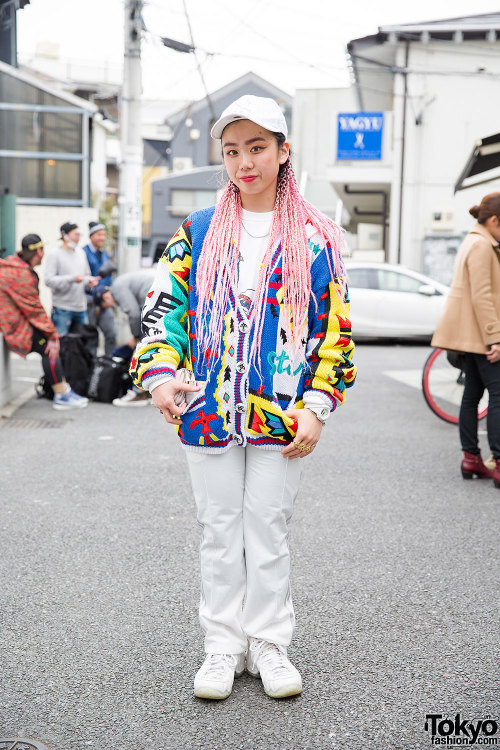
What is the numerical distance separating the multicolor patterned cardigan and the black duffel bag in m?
6.32

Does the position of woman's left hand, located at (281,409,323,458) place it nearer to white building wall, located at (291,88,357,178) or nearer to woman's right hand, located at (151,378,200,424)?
woman's right hand, located at (151,378,200,424)

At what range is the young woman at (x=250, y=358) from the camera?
2670 mm

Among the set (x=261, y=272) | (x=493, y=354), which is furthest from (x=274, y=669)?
(x=493, y=354)

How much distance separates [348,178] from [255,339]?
20246 millimetres

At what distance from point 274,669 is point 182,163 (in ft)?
158

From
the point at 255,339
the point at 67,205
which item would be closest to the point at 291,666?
the point at 255,339

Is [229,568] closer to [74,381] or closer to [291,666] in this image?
[291,666]

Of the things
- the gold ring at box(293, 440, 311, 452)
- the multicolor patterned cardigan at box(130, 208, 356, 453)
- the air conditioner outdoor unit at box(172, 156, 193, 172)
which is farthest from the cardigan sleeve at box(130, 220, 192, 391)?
the air conditioner outdoor unit at box(172, 156, 193, 172)

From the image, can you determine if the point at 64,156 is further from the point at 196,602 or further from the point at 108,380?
the point at 196,602

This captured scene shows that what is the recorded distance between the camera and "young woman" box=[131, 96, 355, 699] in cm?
267

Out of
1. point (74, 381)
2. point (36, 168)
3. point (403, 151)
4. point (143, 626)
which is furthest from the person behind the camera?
point (403, 151)

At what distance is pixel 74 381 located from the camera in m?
9.06

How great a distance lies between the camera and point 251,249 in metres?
2.75

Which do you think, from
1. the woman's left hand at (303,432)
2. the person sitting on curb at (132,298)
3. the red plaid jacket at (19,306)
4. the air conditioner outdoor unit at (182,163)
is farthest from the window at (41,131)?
the air conditioner outdoor unit at (182,163)
